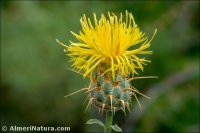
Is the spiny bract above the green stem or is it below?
above

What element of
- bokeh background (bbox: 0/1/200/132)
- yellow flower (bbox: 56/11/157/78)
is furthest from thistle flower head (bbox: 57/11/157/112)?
bokeh background (bbox: 0/1/200/132)

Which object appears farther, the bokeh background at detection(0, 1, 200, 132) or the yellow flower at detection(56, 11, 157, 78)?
the bokeh background at detection(0, 1, 200, 132)

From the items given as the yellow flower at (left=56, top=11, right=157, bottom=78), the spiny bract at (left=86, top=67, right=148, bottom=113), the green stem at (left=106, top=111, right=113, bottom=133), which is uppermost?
the yellow flower at (left=56, top=11, right=157, bottom=78)

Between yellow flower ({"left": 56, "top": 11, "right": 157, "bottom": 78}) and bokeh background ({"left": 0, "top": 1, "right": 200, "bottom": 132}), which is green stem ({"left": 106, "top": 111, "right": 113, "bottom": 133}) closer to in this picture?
yellow flower ({"left": 56, "top": 11, "right": 157, "bottom": 78})

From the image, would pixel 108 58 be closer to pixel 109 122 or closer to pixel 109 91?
pixel 109 91

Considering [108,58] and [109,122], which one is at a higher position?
[108,58]

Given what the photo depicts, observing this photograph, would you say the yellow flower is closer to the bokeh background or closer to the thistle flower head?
the thistle flower head

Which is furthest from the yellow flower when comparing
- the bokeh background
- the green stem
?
the bokeh background

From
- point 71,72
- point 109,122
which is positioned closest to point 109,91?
point 109,122
